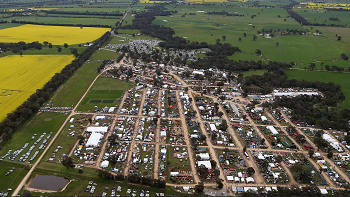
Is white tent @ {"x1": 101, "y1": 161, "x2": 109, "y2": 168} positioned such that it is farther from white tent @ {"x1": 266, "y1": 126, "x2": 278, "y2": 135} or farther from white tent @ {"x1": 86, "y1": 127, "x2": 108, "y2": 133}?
white tent @ {"x1": 266, "y1": 126, "x2": 278, "y2": 135}

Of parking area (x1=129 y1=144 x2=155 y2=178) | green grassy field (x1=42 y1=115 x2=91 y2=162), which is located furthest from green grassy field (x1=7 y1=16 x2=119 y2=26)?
parking area (x1=129 y1=144 x2=155 y2=178)

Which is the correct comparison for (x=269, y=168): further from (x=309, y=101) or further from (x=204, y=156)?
(x=309, y=101)

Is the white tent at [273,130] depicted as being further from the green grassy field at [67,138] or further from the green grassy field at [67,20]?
the green grassy field at [67,20]

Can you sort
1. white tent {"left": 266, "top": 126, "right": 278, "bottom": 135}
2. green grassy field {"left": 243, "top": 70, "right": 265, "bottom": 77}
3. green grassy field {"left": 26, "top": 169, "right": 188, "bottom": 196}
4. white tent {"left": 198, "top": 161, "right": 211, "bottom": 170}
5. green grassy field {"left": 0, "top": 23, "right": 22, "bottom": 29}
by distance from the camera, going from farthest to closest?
green grassy field {"left": 0, "top": 23, "right": 22, "bottom": 29}, green grassy field {"left": 243, "top": 70, "right": 265, "bottom": 77}, white tent {"left": 266, "top": 126, "right": 278, "bottom": 135}, white tent {"left": 198, "top": 161, "right": 211, "bottom": 170}, green grassy field {"left": 26, "top": 169, "right": 188, "bottom": 196}

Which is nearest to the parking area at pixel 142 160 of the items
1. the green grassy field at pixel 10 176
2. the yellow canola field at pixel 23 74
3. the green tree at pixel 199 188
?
the green tree at pixel 199 188

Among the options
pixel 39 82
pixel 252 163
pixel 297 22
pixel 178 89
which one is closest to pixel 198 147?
pixel 252 163

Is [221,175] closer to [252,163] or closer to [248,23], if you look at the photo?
[252,163]
